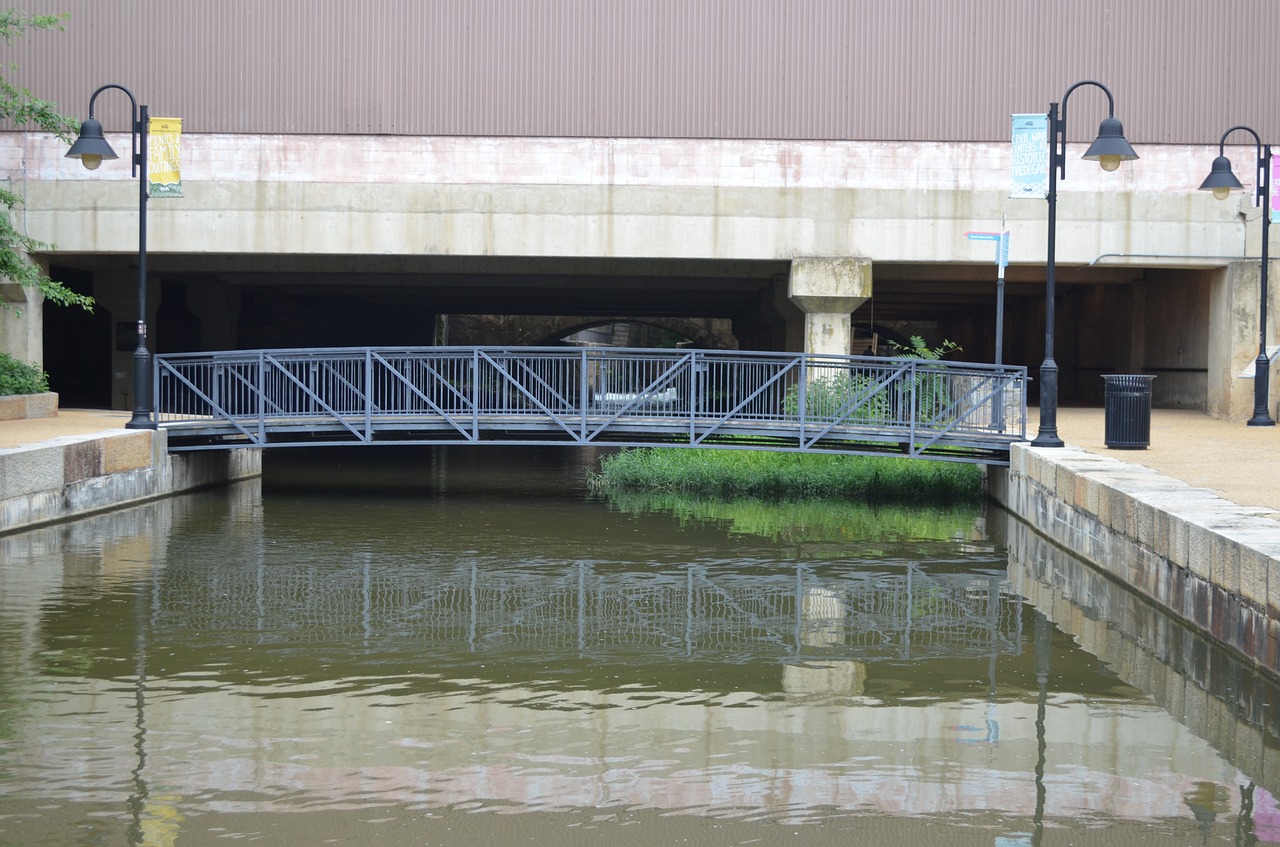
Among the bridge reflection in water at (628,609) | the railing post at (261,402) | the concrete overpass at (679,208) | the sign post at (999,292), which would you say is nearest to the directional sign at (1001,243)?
the sign post at (999,292)

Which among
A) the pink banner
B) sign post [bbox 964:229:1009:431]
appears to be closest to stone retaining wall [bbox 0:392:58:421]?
sign post [bbox 964:229:1009:431]

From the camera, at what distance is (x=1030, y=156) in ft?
56.0

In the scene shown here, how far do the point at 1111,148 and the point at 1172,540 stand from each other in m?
6.10

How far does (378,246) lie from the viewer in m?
23.0

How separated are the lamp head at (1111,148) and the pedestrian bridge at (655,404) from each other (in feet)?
11.8

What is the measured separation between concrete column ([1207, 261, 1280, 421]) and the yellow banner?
16042 mm

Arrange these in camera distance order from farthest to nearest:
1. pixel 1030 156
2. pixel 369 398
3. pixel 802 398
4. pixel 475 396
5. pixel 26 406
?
pixel 26 406
pixel 369 398
pixel 475 396
pixel 802 398
pixel 1030 156

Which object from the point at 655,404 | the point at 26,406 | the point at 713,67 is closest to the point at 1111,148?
the point at 655,404

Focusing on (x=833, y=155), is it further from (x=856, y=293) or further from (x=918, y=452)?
(x=918, y=452)

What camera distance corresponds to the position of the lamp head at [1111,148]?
48.7ft

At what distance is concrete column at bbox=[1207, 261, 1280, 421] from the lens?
22516mm

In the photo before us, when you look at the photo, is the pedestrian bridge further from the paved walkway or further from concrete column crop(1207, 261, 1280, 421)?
concrete column crop(1207, 261, 1280, 421)

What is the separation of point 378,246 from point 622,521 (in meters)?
8.79

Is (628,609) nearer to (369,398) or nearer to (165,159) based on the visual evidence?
(369,398)
